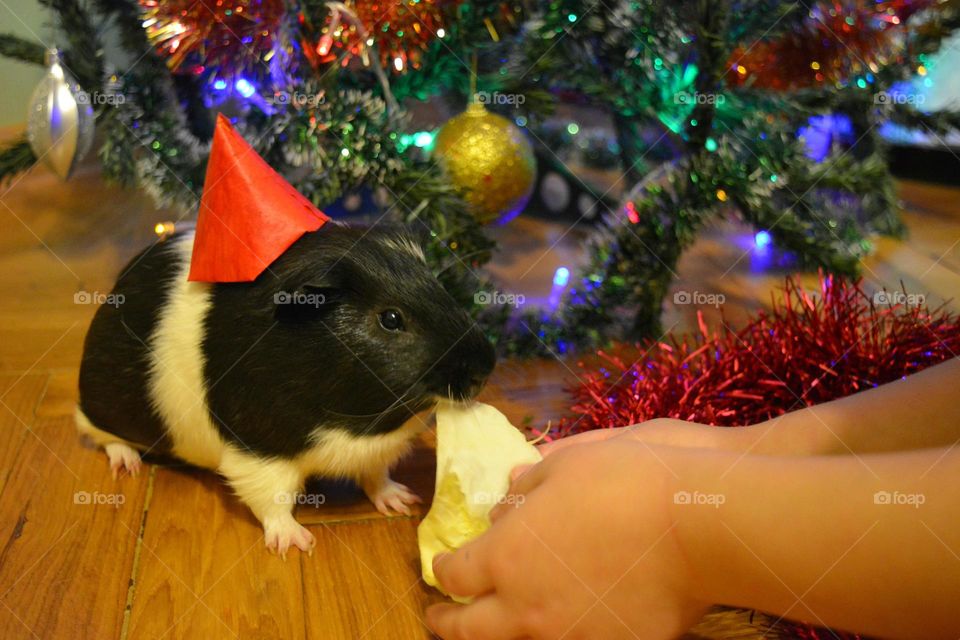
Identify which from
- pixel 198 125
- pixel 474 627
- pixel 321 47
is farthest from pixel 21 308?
pixel 474 627

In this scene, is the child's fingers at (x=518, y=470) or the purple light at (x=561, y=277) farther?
the purple light at (x=561, y=277)

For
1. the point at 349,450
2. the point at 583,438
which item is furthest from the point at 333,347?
the point at 583,438

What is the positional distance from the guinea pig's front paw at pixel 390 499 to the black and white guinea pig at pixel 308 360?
0.18 ft

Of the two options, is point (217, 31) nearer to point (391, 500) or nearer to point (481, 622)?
point (391, 500)

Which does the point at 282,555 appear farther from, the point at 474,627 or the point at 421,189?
the point at 421,189

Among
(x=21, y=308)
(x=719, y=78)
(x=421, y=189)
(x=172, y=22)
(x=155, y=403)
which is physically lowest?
(x=21, y=308)

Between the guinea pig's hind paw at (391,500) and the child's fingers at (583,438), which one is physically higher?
the child's fingers at (583,438)

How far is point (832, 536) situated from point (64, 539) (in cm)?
110

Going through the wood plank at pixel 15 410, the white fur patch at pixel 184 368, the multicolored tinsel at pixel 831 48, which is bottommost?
the wood plank at pixel 15 410

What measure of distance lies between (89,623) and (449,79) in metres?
1.33

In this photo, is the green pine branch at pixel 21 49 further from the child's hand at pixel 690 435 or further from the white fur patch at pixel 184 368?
the child's hand at pixel 690 435

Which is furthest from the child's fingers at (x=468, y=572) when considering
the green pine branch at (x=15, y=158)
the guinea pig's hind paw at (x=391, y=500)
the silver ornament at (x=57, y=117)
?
the green pine branch at (x=15, y=158)

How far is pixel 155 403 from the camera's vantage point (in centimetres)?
130

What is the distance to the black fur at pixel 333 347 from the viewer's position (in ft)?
3.72
